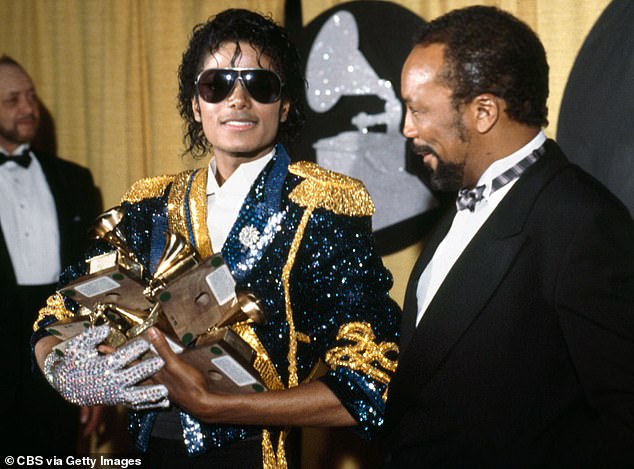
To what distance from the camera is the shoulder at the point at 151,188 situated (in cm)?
167

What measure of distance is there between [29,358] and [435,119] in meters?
2.01

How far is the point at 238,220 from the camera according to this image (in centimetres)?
153

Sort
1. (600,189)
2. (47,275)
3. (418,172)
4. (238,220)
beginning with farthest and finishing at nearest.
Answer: (47,275)
(418,172)
(238,220)
(600,189)

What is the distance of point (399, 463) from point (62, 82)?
90.7 inches

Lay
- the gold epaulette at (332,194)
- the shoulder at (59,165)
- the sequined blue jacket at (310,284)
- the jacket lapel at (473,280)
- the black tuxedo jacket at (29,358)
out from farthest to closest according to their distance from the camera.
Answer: the shoulder at (59,165) < the black tuxedo jacket at (29,358) < the gold epaulette at (332,194) < the sequined blue jacket at (310,284) < the jacket lapel at (473,280)

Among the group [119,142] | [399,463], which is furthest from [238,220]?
[119,142]

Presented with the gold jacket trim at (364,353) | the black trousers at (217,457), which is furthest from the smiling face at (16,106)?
the gold jacket trim at (364,353)

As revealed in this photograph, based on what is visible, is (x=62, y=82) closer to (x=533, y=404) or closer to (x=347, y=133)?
(x=347, y=133)

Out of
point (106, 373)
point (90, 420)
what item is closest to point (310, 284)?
point (106, 373)

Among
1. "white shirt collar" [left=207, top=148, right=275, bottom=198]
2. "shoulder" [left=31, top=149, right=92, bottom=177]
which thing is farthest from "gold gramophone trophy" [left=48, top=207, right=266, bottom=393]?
"shoulder" [left=31, top=149, right=92, bottom=177]

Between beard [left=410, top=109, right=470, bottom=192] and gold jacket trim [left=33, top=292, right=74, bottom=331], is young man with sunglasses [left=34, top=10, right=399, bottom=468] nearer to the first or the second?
gold jacket trim [left=33, top=292, right=74, bottom=331]

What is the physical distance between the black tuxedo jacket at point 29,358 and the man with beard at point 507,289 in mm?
1785

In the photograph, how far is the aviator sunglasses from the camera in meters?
1.54

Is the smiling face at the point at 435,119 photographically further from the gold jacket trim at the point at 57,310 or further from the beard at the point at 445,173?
the gold jacket trim at the point at 57,310
